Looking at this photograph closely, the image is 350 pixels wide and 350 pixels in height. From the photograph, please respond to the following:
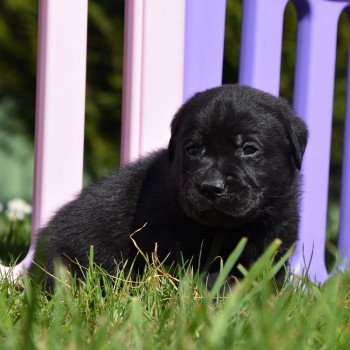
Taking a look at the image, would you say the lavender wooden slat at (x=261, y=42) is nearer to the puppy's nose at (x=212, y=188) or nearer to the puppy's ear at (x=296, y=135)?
the puppy's ear at (x=296, y=135)

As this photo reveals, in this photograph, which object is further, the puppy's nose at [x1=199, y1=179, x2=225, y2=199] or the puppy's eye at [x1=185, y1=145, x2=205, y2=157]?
the puppy's eye at [x1=185, y1=145, x2=205, y2=157]

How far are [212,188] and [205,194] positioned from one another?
0.04 metres

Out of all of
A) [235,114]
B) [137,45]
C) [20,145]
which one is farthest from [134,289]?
[20,145]

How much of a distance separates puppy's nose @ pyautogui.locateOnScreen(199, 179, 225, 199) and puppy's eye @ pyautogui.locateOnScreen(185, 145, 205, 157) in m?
0.22

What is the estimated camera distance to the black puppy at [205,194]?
2918 millimetres

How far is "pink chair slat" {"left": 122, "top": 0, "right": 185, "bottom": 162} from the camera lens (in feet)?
11.7

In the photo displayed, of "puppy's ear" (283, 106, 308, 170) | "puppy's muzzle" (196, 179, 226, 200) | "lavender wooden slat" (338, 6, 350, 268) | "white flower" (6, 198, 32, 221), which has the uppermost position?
"puppy's ear" (283, 106, 308, 170)

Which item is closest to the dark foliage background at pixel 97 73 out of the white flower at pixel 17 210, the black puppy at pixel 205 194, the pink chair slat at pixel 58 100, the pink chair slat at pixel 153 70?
the white flower at pixel 17 210

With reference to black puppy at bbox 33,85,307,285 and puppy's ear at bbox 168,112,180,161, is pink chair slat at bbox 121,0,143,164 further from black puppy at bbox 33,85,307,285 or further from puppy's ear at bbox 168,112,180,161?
puppy's ear at bbox 168,112,180,161

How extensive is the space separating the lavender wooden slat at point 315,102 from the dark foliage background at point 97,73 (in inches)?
68.2

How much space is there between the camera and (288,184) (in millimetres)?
3191

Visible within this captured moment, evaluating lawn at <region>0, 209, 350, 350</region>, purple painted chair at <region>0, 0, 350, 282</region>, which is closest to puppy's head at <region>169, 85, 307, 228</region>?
lawn at <region>0, 209, 350, 350</region>

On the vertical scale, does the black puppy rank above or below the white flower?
above

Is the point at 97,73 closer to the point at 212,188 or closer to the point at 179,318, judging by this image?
the point at 212,188
